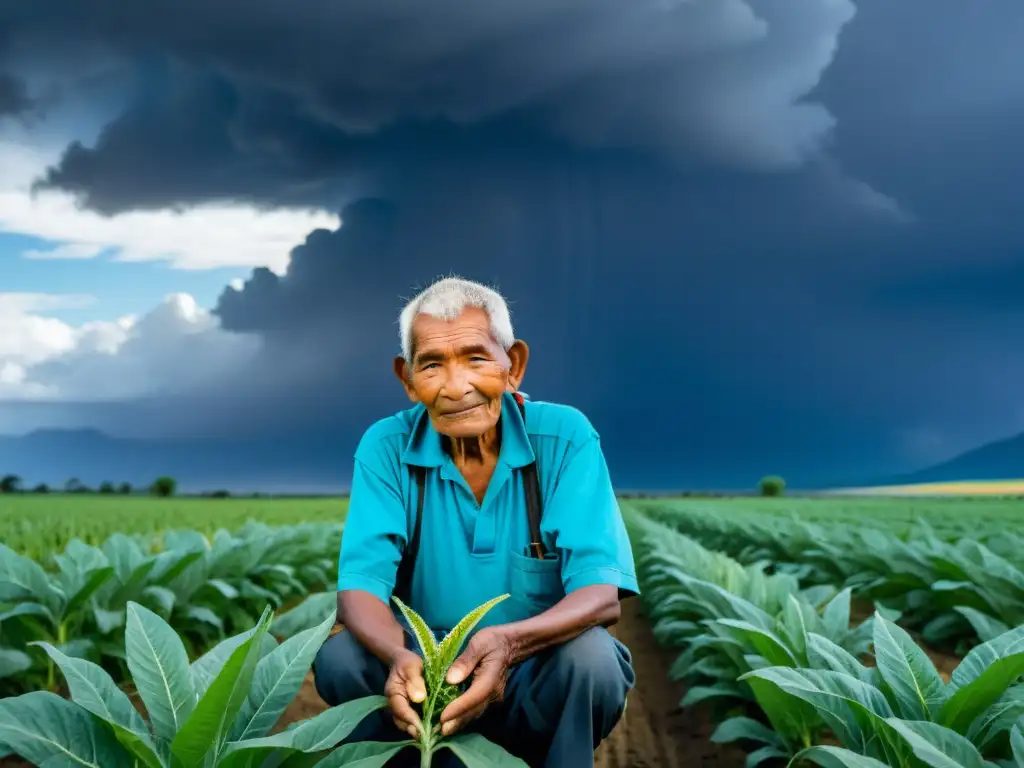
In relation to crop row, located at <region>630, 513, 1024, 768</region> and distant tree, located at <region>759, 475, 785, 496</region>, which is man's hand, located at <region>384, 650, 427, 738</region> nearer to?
crop row, located at <region>630, 513, 1024, 768</region>

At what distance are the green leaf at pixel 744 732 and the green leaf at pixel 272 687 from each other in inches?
78.6

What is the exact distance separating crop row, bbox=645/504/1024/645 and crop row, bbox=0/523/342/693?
3.65 meters

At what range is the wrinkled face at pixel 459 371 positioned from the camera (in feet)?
8.04

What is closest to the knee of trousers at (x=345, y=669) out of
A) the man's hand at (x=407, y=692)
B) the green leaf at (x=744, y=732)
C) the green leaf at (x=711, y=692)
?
the man's hand at (x=407, y=692)

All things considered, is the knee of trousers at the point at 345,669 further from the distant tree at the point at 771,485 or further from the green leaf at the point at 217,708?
the distant tree at the point at 771,485

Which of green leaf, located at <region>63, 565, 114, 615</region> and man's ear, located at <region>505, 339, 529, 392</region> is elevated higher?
man's ear, located at <region>505, 339, 529, 392</region>

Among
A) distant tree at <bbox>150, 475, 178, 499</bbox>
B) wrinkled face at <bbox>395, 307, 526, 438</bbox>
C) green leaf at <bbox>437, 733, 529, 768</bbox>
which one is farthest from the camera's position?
distant tree at <bbox>150, 475, 178, 499</bbox>

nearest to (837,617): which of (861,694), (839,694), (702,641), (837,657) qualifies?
(702,641)

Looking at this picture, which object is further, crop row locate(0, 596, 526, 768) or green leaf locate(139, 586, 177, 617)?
green leaf locate(139, 586, 177, 617)

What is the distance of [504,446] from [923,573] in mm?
4451

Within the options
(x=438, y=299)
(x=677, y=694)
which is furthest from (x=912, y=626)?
(x=438, y=299)

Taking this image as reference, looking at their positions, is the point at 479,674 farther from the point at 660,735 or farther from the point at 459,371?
the point at 660,735

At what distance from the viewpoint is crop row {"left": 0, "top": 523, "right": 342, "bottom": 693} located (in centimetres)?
427

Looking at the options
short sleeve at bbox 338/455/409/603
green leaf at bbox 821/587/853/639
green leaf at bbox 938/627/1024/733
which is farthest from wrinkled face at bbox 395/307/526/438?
green leaf at bbox 821/587/853/639
